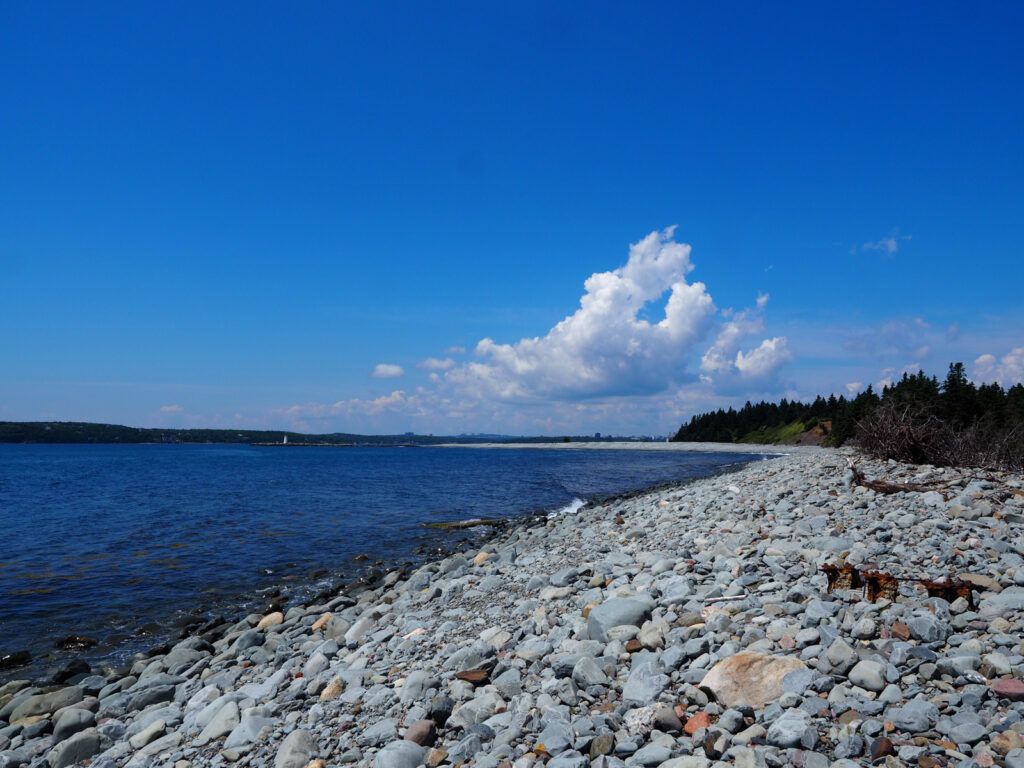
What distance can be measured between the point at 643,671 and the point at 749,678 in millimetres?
906

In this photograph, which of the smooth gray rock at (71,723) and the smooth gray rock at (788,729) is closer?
the smooth gray rock at (788,729)

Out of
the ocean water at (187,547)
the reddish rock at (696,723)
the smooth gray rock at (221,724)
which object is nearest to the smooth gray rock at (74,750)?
the smooth gray rock at (221,724)

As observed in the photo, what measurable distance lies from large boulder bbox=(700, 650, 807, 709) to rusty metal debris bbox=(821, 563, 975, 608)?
1.64 meters

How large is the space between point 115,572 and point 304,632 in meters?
9.13

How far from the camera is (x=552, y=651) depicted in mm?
6254

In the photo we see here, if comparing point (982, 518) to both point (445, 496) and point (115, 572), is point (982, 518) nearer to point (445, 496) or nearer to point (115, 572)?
point (115, 572)

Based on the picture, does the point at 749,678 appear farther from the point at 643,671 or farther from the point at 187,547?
the point at 187,547

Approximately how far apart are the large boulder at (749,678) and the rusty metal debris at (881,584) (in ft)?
5.38

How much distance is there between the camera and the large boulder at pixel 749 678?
4.60 metres

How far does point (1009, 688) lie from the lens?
4.07 m

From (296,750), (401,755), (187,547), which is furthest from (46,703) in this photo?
(187,547)

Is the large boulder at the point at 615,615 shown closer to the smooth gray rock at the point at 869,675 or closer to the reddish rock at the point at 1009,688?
the smooth gray rock at the point at 869,675

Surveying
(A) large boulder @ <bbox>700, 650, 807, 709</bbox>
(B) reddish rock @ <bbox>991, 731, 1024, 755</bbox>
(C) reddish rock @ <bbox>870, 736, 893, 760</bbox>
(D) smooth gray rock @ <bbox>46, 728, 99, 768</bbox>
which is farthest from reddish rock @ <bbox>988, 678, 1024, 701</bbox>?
(D) smooth gray rock @ <bbox>46, 728, 99, 768</bbox>

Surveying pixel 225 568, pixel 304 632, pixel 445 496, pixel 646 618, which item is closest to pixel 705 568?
pixel 646 618
